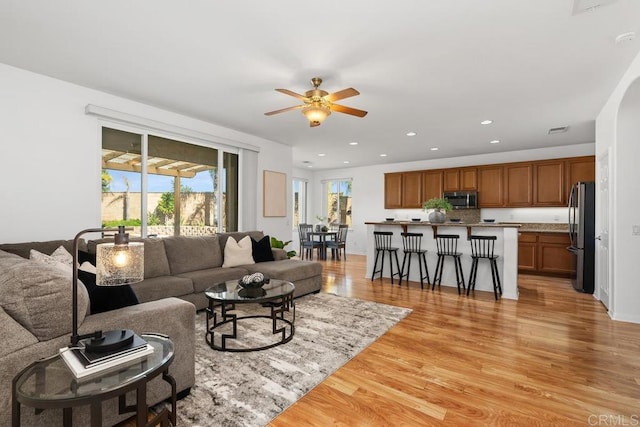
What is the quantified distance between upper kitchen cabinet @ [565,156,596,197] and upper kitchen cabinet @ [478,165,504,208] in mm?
1142

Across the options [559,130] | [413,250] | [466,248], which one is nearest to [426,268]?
[413,250]

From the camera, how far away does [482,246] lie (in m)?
4.93

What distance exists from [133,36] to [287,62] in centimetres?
130

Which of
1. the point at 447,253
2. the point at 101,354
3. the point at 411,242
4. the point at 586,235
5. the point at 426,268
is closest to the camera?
the point at 101,354

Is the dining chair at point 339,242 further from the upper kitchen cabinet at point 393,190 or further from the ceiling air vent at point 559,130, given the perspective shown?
the ceiling air vent at point 559,130

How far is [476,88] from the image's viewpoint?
361 cm

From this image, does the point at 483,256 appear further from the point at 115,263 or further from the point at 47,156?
the point at 47,156

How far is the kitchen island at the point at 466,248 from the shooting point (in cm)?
461

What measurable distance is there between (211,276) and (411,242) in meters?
3.46

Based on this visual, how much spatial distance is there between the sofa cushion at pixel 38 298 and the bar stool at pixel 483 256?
4825 mm

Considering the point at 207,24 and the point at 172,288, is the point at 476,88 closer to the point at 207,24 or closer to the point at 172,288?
the point at 207,24

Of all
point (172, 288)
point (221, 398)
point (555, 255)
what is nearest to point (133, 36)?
point (172, 288)

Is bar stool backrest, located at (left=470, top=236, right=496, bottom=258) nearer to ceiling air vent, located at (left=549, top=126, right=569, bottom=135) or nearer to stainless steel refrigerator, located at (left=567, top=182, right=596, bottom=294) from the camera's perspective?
stainless steel refrigerator, located at (left=567, top=182, right=596, bottom=294)

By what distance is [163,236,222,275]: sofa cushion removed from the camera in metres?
4.06
